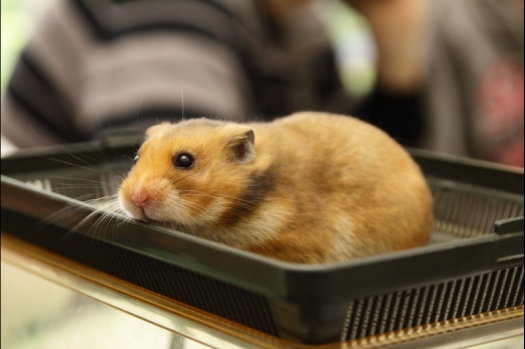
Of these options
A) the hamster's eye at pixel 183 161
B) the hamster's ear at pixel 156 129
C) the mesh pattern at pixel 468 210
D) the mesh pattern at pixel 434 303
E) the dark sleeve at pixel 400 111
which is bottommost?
the dark sleeve at pixel 400 111

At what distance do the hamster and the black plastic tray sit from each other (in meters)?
0.10

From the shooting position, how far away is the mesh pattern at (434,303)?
3.03ft

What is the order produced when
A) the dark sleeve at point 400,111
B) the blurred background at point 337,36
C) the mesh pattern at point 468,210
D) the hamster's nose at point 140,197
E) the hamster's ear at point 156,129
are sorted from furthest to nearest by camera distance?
the dark sleeve at point 400,111, the blurred background at point 337,36, the mesh pattern at point 468,210, the hamster's ear at point 156,129, the hamster's nose at point 140,197

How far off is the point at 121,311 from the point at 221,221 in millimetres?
239

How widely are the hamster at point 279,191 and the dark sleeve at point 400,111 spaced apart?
1671 mm

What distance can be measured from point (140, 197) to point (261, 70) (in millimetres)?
1777

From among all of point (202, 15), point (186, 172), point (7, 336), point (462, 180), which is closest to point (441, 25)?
point (202, 15)

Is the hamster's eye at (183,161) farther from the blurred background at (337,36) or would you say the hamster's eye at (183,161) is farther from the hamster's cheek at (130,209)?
the blurred background at (337,36)

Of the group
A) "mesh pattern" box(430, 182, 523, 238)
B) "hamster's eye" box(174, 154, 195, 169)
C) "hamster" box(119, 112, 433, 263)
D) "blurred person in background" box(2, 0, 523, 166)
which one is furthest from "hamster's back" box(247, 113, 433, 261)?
"blurred person in background" box(2, 0, 523, 166)

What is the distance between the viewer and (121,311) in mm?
1105

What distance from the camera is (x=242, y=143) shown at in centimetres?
119

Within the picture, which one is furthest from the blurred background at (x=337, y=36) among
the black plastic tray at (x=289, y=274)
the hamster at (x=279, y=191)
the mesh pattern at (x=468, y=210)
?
the hamster at (x=279, y=191)

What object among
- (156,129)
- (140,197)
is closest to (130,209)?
(140,197)

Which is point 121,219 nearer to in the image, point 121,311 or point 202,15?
point 121,311
